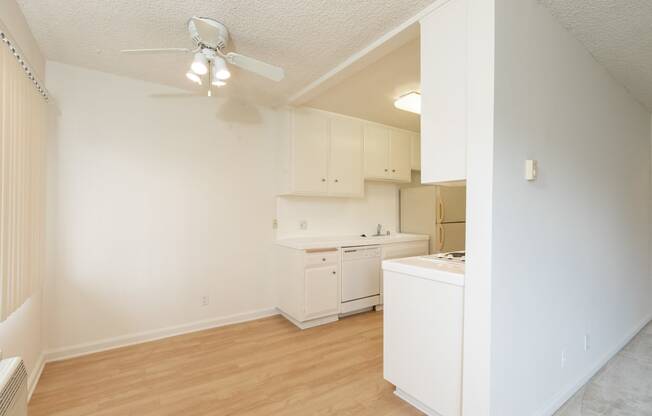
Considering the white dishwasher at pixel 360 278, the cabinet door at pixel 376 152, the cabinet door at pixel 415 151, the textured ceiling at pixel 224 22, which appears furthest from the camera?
the cabinet door at pixel 415 151

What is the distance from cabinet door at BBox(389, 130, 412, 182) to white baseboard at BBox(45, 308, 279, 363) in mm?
2587

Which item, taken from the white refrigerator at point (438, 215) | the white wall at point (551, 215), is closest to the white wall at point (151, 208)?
the white refrigerator at point (438, 215)

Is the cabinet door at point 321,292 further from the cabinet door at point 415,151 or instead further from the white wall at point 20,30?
the white wall at point 20,30

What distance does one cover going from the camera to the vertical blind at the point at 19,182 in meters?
1.55

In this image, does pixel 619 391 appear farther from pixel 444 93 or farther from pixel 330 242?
pixel 330 242

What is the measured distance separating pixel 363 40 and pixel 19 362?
2656 mm

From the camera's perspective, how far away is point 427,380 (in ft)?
5.79

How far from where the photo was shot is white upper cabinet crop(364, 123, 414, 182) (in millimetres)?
4074

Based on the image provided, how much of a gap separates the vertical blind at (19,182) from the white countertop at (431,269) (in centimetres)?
219

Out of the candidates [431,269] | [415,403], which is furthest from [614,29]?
[415,403]

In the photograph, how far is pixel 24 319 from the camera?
2.00 meters

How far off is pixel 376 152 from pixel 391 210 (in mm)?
1022

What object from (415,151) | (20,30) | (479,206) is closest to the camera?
(479,206)

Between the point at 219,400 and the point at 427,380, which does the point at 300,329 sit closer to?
the point at 219,400
